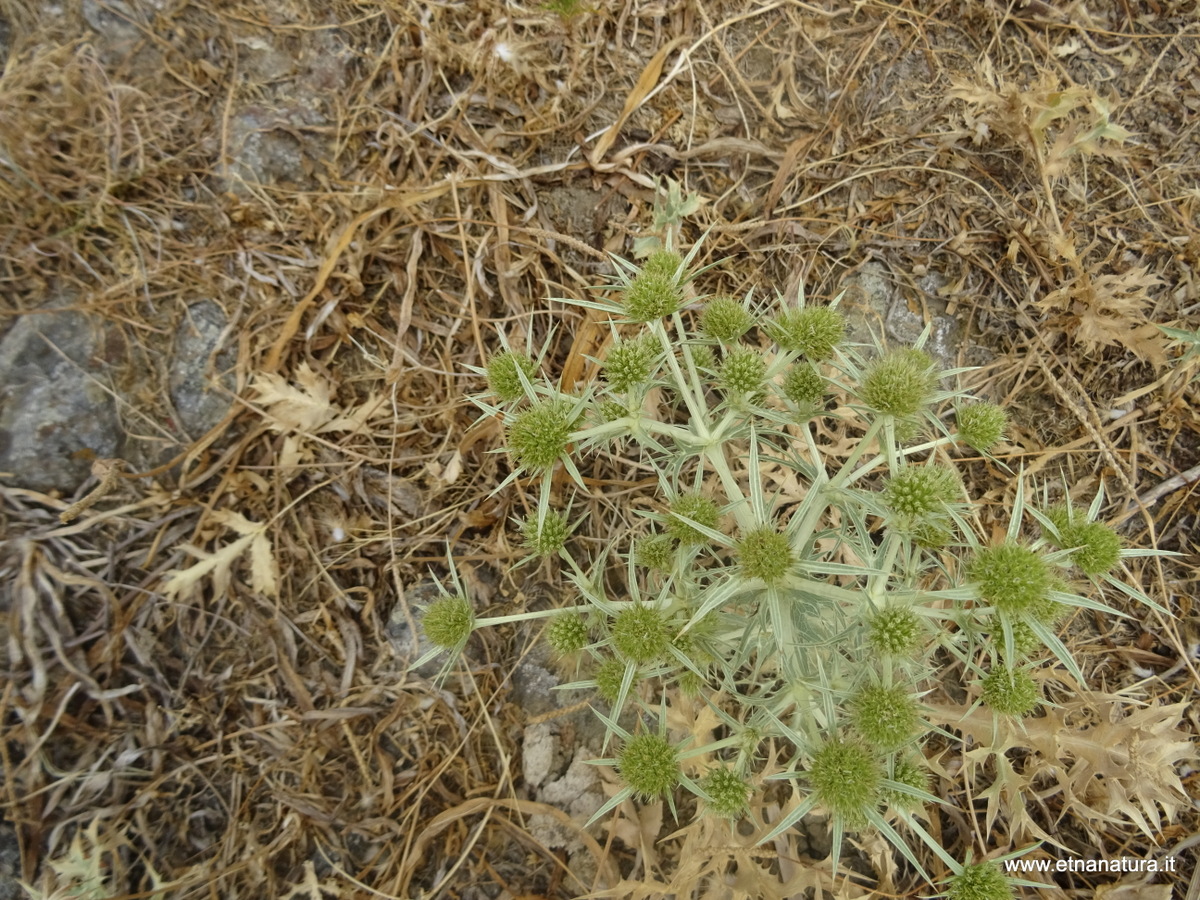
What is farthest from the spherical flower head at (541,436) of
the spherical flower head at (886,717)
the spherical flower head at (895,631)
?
the spherical flower head at (886,717)

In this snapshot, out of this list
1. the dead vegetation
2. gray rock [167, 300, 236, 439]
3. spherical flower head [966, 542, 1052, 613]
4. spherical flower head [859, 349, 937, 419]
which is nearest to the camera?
spherical flower head [966, 542, 1052, 613]

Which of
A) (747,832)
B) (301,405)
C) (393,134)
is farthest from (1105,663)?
(393,134)

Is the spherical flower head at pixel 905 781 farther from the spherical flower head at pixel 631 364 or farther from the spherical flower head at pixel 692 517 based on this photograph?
the spherical flower head at pixel 631 364

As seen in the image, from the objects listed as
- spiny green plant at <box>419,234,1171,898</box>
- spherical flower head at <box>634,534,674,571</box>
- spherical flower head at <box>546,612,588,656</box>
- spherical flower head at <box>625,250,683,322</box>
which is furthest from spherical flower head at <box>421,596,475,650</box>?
spherical flower head at <box>625,250,683,322</box>

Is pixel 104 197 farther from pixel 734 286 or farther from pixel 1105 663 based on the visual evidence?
pixel 1105 663

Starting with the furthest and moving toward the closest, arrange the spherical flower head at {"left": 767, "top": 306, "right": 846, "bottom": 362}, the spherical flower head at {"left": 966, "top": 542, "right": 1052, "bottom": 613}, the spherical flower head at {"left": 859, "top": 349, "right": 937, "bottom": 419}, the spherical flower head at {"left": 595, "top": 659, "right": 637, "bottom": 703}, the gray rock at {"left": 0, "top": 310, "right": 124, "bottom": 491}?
the gray rock at {"left": 0, "top": 310, "right": 124, "bottom": 491}, the spherical flower head at {"left": 595, "top": 659, "right": 637, "bottom": 703}, the spherical flower head at {"left": 767, "top": 306, "right": 846, "bottom": 362}, the spherical flower head at {"left": 859, "top": 349, "right": 937, "bottom": 419}, the spherical flower head at {"left": 966, "top": 542, "right": 1052, "bottom": 613}

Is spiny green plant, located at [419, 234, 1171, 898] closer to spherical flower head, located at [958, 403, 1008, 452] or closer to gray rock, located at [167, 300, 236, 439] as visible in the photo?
spherical flower head, located at [958, 403, 1008, 452]

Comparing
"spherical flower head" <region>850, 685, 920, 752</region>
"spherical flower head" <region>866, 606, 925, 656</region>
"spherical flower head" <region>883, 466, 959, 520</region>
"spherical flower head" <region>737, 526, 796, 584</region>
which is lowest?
"spherical flower head" <region>850, 685, 920, 752</region>

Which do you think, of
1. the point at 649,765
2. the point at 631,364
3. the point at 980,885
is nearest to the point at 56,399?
the point at 631,364
